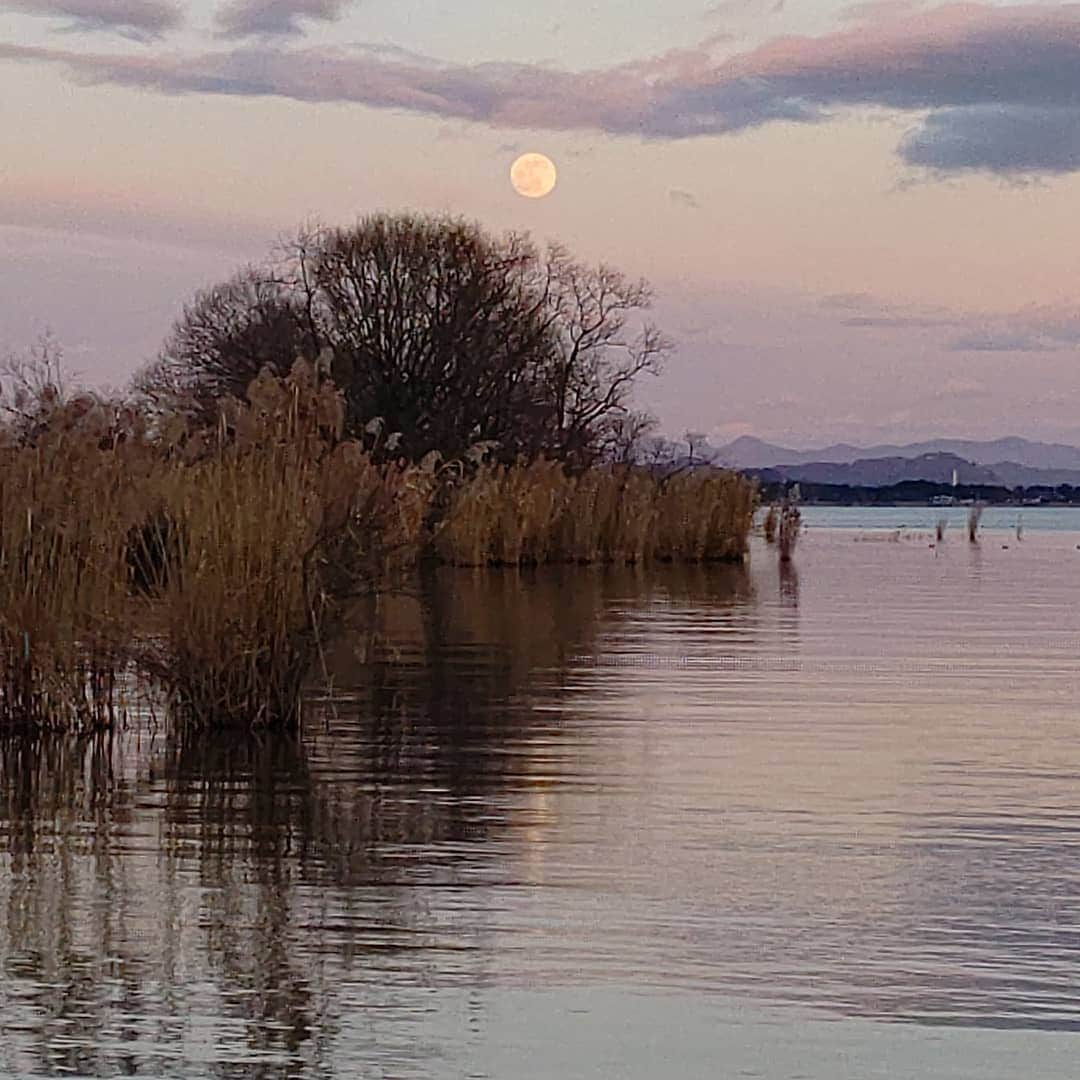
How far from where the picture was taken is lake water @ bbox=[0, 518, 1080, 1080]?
5.90 metres

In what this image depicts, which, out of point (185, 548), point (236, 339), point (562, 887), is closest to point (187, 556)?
point (185, 548)

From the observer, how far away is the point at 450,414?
48.7m

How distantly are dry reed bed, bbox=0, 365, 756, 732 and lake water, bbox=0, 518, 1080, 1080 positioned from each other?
1.19 feet

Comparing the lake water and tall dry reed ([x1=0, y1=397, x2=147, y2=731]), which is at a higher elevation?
tall dry reed ([x1=0, y1=397, x2=147, y2=731])

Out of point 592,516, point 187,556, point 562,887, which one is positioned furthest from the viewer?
point 592,516

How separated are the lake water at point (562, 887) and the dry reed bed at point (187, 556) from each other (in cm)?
36

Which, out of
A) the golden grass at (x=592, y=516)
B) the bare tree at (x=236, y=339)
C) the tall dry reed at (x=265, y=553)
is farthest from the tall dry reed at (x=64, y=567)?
the bare tree at (x=236, y=339)

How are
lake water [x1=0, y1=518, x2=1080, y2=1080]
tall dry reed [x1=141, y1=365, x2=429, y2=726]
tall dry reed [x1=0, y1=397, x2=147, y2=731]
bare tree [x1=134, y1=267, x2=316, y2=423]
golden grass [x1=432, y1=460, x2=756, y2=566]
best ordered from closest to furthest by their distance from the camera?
1. lake water [x1=0, y1=518, x2=1080, y2=1080]
2. tall dry reed [x1=0, y1=397, x2=147, y2=731]
3. tall dry reed [x1=141, y1=365, x2=429, y2=726]
4. golden grass [x1=432, y1=460, x2=756, y2=566]
5. bare tree [x1=134, y1=267, x2=316, y2=423]

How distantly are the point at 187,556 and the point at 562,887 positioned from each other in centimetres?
451

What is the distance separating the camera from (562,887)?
8.01 meters

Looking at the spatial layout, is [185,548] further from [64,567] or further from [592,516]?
[592,516]

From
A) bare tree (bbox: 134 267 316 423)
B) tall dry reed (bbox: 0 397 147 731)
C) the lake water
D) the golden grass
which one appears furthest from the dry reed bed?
bare tree (bbox: 134 267 316 423)

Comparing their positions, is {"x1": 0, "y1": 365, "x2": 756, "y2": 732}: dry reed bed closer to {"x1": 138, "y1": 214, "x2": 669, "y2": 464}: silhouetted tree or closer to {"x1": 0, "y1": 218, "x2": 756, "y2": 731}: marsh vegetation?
{"x1": 0, "y1": 218, "x2": 756, "y2": 731}: marsh vegetation

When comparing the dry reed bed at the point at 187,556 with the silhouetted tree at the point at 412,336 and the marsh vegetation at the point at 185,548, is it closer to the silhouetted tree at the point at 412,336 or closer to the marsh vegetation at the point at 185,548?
the marsh vegetation at the point at 185,548
